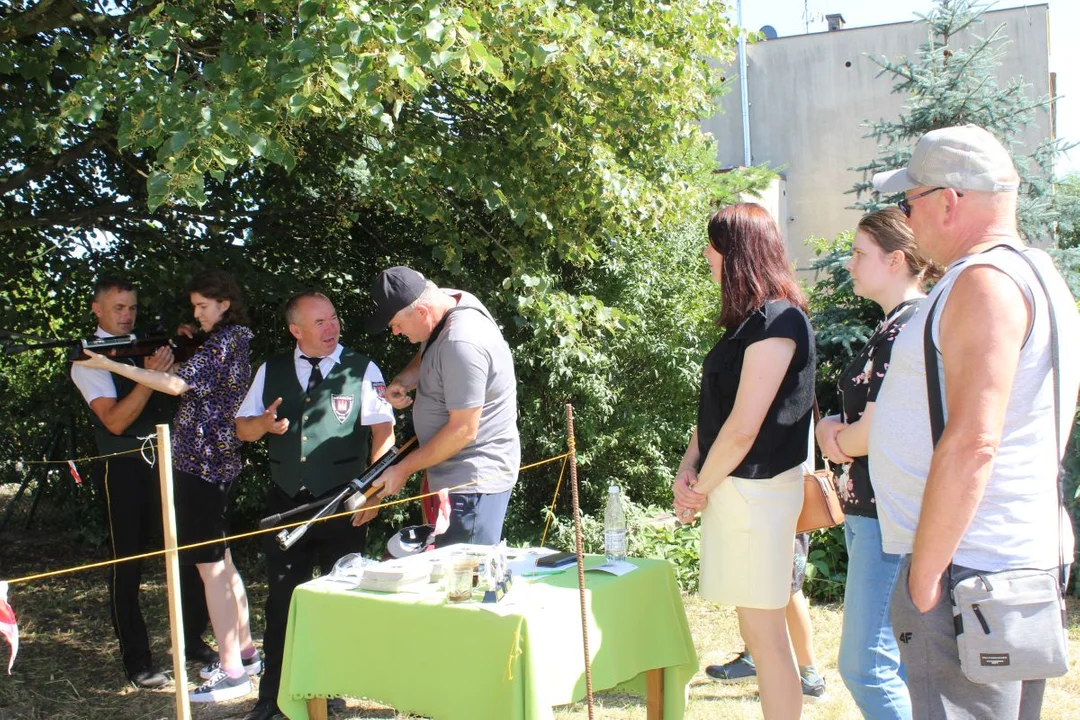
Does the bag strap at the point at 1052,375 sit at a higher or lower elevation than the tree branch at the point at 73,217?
lower

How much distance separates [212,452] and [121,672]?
1555mm

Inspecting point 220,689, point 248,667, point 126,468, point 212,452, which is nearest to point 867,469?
point 212,452

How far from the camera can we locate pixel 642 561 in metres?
3.28

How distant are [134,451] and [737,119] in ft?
58.1

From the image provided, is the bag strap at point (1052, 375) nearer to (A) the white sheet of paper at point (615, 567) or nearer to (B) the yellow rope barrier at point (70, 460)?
(A) the white sheet of paper at point (615, 567)

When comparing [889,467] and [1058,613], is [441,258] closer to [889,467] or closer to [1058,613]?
[889,467]

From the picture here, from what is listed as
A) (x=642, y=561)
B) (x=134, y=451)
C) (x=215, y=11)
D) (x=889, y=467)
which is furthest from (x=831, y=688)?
(x=215, y=11)

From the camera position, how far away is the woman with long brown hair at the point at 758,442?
2.95 meters

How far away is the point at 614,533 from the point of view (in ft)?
11.6

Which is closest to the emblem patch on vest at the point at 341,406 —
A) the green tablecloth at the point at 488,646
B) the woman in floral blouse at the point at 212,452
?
the woman in floral blouse at the point at 212,452

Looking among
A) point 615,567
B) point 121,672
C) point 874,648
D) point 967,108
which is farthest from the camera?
point 967,108

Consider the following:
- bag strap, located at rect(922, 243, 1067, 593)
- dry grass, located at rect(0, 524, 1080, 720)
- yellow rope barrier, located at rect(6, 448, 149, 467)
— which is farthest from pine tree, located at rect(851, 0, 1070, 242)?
bag strap, located at rect(922, 243, 1067, 593)

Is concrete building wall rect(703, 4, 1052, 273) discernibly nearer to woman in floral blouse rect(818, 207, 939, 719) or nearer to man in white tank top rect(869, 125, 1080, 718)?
woman in floral blouse rect(818, 207, 939, 719)

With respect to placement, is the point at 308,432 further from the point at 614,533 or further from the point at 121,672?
the point at 121,672
